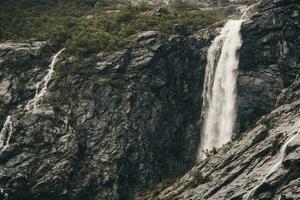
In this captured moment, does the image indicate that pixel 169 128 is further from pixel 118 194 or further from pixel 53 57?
pixel 53 57

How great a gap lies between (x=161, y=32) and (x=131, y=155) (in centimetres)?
2652

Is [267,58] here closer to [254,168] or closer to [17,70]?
[254,168]

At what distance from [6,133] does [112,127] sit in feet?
Result: 54.7

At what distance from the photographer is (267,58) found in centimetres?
11612

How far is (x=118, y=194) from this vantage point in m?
111

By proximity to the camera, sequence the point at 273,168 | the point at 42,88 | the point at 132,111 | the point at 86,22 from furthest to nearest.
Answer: the point at 86,22 → the point at 42,88 → the point at 132,111 → the point at 273,168

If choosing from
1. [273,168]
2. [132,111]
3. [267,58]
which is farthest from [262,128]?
[132,111]

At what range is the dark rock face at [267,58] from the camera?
113500 mm

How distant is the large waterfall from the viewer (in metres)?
118

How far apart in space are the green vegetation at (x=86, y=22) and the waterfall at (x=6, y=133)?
67.0 feet

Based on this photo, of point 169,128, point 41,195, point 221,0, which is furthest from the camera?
point 221,0

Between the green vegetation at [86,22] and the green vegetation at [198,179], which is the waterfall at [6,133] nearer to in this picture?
the green vegetation at [86,22]

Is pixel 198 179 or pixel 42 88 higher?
pixel 42 88

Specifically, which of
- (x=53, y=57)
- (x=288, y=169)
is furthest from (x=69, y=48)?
(x=288, y=169)
